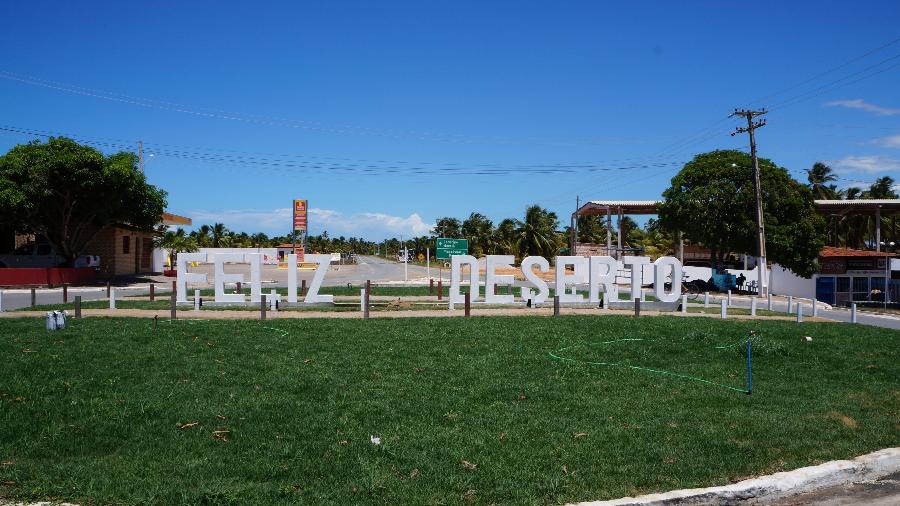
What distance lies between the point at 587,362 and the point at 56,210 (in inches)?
1520

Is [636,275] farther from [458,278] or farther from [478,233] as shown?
[478,233]

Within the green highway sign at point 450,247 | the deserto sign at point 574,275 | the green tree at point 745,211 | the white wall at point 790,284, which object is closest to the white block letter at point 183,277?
the deserto sign at point 574,275

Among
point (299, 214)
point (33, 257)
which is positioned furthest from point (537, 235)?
point (33, 257)

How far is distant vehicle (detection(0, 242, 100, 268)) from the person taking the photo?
48.7 meters

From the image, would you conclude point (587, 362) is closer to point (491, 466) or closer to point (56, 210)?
point (491, 466)

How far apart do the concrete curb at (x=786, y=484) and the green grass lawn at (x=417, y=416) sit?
21cm

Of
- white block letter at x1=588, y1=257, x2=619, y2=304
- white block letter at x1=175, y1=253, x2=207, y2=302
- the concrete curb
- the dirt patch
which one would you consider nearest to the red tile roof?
white block letter at x1=588, y1=257, x2=619, y2=304

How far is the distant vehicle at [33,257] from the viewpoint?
160 ft

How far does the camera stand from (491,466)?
685 centimetres

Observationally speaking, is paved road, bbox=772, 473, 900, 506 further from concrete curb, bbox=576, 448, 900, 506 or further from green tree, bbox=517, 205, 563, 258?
green tree, bbox=517, 205, 563, 258

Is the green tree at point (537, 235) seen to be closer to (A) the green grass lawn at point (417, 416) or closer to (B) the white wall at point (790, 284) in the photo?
(B) the white wall at point (790, 284)

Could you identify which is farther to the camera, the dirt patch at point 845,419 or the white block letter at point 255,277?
the white block letter at point 255,277

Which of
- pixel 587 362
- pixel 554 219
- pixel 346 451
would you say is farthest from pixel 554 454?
pixel 554 219

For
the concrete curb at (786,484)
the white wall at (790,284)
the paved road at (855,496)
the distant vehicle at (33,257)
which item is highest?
the distant vehicle at (33,257)
